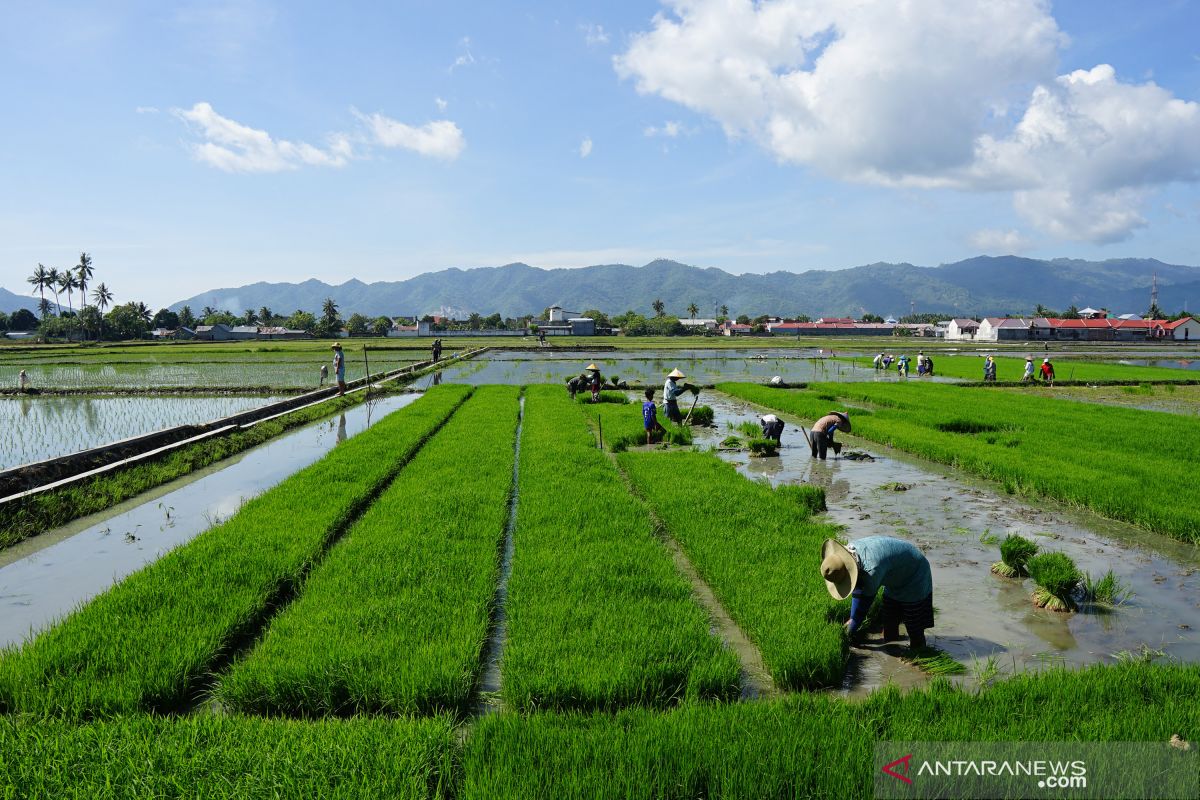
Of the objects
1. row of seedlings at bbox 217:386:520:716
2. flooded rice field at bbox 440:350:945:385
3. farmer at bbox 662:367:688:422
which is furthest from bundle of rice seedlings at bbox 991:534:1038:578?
flooded rice field at bbox 440:350:945:385

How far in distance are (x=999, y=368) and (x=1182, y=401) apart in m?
13.4

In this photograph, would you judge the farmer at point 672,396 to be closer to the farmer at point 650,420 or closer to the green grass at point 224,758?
the farmer at point 650,420

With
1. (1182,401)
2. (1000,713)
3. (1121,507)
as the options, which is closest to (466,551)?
(1000,713)

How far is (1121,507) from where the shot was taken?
831 centimetres

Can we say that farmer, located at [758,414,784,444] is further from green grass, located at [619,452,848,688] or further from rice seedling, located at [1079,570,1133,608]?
rice seedling, located at [1079,570,1133,608]

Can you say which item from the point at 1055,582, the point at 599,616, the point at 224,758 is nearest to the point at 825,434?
the point at 1055,582

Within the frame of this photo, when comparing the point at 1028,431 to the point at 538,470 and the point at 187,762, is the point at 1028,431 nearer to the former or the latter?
the point at 538,470

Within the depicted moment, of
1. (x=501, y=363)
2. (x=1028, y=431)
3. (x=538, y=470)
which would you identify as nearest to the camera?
(x=538, y=470)

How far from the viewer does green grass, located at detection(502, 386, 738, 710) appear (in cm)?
420

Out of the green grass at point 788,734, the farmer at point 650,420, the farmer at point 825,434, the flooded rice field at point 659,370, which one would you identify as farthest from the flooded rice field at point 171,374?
the green grass at point 788,734

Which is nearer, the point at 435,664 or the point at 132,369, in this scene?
the point at 435,664

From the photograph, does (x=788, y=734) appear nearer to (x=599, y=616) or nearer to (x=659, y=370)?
(x=599, y=616)

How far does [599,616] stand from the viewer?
5109 millimetres

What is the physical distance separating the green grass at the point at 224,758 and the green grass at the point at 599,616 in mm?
780
